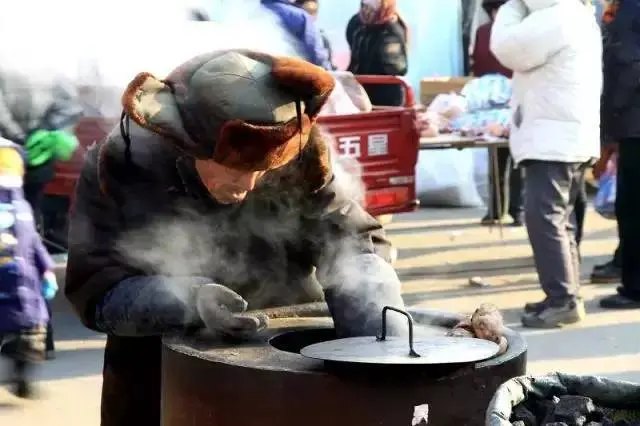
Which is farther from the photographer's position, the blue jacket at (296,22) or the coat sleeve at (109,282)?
the blue jacket at (296,22)

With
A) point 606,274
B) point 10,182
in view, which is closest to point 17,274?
point 10,182

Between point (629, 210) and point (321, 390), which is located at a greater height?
point (321, 390)

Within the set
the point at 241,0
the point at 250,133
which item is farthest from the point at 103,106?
the point at 250,133

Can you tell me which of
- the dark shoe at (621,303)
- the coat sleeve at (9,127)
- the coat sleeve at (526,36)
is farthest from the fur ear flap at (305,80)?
the dark shoe at (621,303)

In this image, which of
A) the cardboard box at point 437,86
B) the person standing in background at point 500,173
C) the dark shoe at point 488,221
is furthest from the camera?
the cardboard box at point 437,86

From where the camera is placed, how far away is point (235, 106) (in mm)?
1924

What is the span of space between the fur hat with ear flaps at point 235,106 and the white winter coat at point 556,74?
271 cm

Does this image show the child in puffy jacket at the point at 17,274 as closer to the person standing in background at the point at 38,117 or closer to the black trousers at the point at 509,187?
the person standing in background at the point at 38,117

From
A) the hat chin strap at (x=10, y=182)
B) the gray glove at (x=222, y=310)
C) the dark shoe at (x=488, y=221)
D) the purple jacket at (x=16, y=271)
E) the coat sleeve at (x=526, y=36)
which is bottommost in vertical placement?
the dark shoe at (x=488, y=221)

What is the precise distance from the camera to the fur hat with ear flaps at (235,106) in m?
1.93

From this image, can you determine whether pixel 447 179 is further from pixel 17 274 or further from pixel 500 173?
pixel 17 274

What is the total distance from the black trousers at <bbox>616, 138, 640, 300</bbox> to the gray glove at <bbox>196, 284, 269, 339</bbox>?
3.33m

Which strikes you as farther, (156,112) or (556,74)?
(556,74)

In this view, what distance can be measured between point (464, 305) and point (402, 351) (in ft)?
11.1
